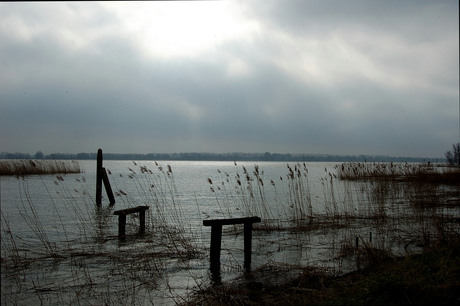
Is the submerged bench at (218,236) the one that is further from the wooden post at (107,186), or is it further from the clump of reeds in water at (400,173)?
the wooden post at (107,186)

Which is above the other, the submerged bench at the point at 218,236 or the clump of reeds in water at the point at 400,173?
the clump of reeds in water at the point at 400,173

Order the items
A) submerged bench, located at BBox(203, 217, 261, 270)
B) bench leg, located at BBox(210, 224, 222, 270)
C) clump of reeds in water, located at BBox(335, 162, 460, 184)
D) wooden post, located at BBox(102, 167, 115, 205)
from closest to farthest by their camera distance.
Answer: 1. submerged bench, located at BBox(203, 217, 261, 270)
2. bench leg, located at BBox(210, 224, 222, 270)
3. clump of reeds in water, located at BBox(335, 162, 460, 184)
4. wooden post, located at BBox(102, 167, 115, 205)

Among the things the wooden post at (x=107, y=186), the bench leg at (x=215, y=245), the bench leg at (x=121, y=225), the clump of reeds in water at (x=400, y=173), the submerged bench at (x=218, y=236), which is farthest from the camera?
the wooden post at (x=107, y=186)

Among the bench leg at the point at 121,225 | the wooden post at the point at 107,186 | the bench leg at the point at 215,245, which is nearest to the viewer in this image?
the bench leg at the point at 215,245

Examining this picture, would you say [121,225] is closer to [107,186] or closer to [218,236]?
[218,236]

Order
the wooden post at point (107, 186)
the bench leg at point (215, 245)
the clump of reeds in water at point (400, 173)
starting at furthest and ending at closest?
the wooden post at point (107, 186) < the clump of reeds in water at point (400, 173) < the bench leg at point (215, 245)

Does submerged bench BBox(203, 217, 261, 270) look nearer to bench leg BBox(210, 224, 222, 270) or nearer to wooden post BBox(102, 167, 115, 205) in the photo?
bench leg BBox(210, 224, 222, 270)

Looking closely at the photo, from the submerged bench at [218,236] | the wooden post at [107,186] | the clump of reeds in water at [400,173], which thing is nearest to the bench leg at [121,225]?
Result: the submerged bench at [218,236]

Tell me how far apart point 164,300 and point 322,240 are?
581 cm

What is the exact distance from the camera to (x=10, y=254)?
6.92m

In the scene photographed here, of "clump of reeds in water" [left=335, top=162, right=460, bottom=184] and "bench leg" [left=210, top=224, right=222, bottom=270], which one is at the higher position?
"clump of reeds in water" [left=335, top=162, right=460, bottom=184]

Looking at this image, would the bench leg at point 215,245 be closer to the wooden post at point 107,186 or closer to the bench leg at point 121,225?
the bench leg at point 121,225

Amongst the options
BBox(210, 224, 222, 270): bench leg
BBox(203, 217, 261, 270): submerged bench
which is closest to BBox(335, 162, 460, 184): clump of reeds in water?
BBox(203, 217, 261, 270): submerged bench

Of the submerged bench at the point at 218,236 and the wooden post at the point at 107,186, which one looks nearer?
the submerged bench at the point at 218,236
